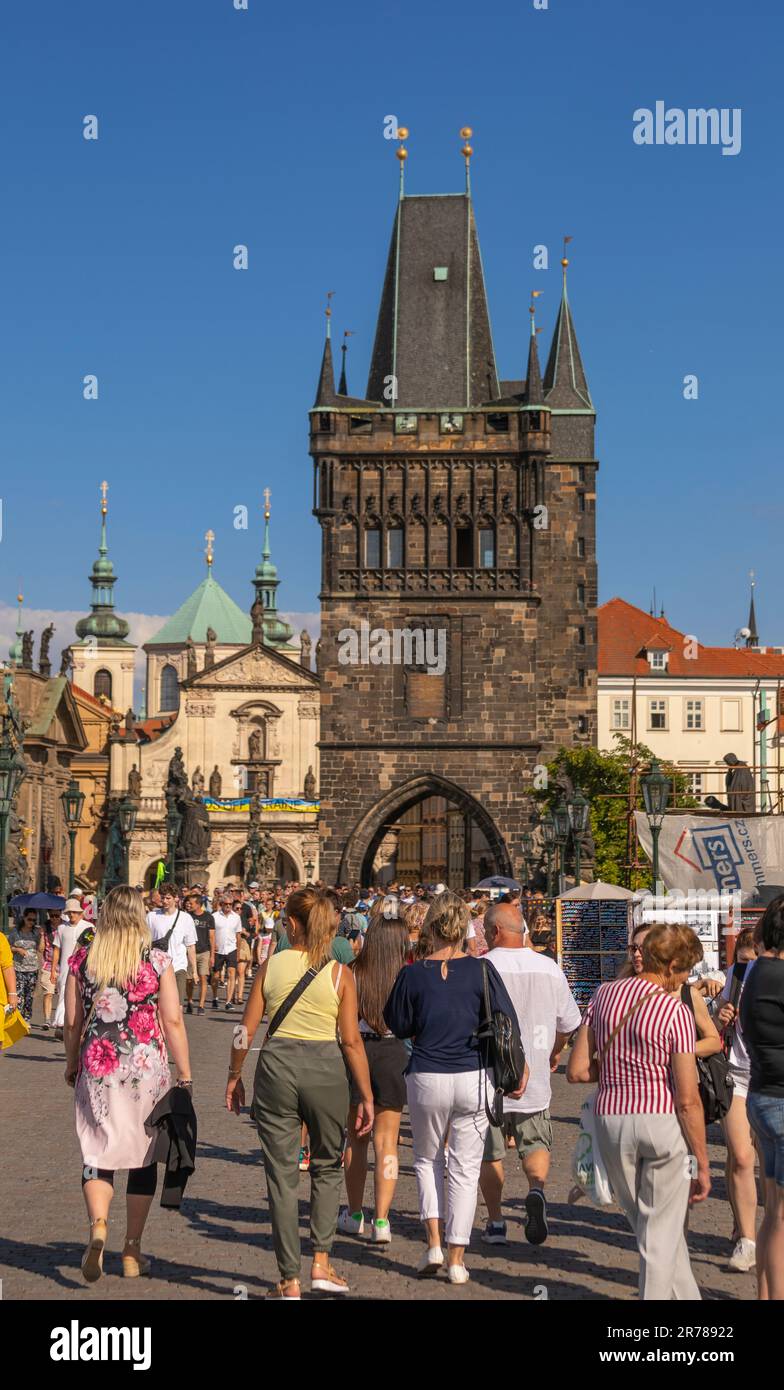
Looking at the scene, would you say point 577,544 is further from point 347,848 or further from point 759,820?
point 759,820

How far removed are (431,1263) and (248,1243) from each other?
3.33 feet

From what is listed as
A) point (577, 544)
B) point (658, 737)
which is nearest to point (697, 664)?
point (658, 737)

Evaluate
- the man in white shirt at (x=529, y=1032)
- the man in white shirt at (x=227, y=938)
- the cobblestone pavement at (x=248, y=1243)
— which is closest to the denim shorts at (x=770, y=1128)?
the cobblestone pavement at (x=248, y=1243)

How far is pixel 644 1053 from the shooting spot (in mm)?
6797

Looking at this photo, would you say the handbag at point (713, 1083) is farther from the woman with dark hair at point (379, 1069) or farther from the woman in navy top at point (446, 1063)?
the woman with dark hair at point (379, 1069)

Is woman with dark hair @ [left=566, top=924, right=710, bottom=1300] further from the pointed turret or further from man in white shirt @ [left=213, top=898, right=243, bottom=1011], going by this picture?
the pointed turret

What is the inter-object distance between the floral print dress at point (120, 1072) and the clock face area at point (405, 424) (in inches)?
1851

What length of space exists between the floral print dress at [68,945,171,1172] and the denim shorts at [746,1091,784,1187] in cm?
242

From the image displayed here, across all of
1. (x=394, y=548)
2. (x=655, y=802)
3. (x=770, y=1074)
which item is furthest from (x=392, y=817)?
(x=770, y=1074)

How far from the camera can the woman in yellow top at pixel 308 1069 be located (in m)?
7.43

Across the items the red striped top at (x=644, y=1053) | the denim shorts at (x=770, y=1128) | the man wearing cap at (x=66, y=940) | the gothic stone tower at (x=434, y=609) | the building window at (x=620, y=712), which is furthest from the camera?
the building window at (x=620, y=712)

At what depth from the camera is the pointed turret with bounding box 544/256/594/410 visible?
6154cm

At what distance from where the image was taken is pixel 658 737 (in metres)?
79.4

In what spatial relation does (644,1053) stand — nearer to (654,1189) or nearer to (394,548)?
(654,1189)
